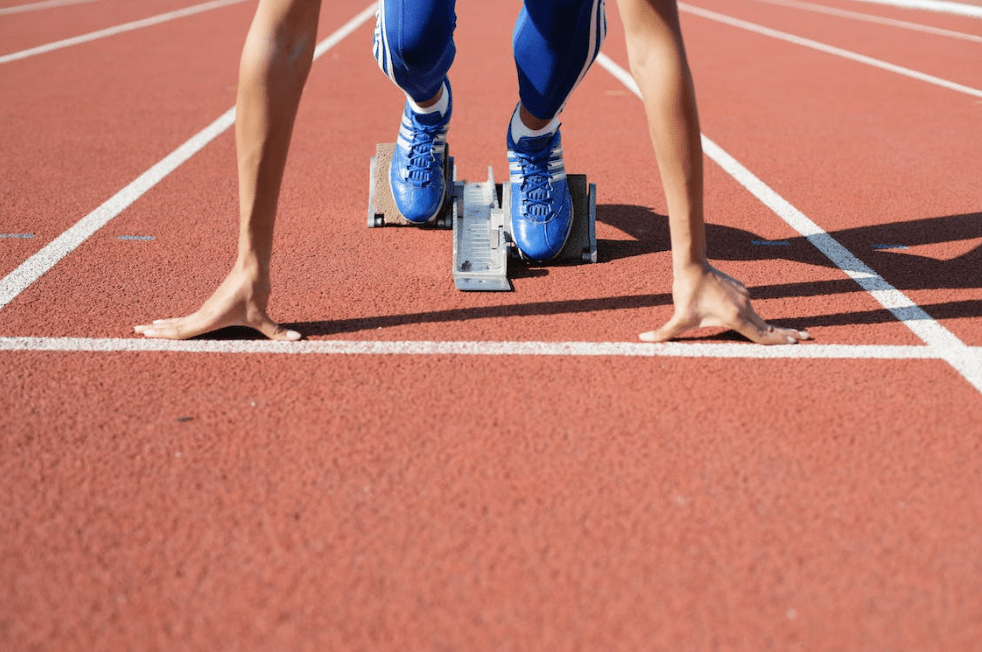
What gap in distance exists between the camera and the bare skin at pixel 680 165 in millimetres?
2930

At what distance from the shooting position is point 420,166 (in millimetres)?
4270

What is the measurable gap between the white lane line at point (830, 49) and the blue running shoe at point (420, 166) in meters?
6.01

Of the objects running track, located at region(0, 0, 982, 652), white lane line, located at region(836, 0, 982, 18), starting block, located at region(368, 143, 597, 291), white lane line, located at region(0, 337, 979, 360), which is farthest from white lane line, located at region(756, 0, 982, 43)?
white lane line, located at region(0, 337, 979, 360)

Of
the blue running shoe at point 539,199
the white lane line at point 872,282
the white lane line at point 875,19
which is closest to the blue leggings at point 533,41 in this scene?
the blue running shoe at point 539,199

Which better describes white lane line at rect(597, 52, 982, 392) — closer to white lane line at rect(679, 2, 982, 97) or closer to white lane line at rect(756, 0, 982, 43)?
white lane line at rect(679, 2, 982, 97)

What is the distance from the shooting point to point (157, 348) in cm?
307

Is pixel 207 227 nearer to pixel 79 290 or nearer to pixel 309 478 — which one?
pixel 79 290

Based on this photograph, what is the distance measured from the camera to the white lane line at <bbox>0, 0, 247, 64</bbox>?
9992 mm

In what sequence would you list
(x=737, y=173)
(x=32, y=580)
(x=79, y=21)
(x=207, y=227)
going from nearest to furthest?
(x=32, y=580), (x=207, y=227), (x=737, y=173), (x=79, y=21)

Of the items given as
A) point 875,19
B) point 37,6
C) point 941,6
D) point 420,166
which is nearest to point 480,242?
point 420,166

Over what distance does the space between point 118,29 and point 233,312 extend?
11213 mm

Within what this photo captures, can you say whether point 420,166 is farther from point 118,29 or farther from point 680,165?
point 118,29

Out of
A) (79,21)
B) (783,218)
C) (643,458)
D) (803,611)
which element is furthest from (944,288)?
(79,21)

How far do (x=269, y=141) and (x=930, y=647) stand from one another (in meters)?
2.19
